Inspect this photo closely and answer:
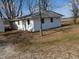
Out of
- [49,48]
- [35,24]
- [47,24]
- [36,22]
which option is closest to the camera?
[49,48]

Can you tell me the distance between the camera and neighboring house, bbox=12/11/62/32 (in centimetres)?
2942

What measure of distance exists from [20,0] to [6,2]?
14.9 feet

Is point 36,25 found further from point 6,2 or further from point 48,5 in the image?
point 48,5

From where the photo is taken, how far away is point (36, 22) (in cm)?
2970

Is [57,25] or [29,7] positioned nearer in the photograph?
[57,25]

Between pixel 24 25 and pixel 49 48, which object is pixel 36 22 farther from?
pixel 49 48

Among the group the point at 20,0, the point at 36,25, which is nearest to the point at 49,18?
the point at 36,25

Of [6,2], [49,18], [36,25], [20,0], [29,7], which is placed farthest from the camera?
[29,7]

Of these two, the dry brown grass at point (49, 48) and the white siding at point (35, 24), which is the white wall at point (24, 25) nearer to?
the white siding at point (35, 24)

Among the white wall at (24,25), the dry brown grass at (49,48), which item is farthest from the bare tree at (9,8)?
the dry brown grass at (49,48)

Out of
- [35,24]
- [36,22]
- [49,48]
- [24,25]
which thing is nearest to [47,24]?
[36,22]

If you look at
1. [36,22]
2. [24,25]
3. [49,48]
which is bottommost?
[49,48]

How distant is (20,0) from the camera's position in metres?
43.0

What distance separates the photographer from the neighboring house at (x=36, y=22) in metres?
29.4
